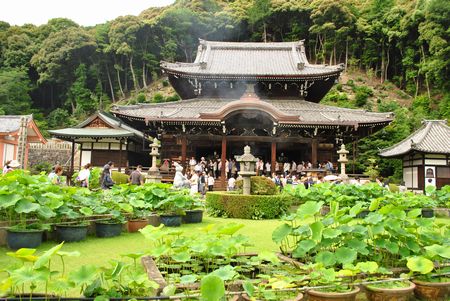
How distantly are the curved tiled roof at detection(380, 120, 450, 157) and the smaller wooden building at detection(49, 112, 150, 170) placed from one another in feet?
56.0

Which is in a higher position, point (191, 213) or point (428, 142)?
point (428, 142)

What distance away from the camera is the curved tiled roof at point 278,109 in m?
20.1

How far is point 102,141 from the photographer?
85.9 ft

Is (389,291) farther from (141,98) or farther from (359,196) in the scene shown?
(141,98)

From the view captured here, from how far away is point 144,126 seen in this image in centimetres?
2220

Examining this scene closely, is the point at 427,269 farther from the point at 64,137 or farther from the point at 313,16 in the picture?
the point at 313,16

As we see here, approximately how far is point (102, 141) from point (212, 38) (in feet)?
120

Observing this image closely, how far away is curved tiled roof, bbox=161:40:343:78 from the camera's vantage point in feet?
75.7

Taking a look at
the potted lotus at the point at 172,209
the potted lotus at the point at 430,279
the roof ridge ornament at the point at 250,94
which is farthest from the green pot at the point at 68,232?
the roof ridge ornament at the point at 250,94

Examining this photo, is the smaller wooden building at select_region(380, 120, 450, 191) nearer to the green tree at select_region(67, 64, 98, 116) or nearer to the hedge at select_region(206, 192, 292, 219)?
the hedge at select_region(206, 192, 292, 219)

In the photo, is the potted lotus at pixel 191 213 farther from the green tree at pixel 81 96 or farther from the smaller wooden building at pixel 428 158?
the green tree at pixel 81 96

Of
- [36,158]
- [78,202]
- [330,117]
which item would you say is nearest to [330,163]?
[330,117]

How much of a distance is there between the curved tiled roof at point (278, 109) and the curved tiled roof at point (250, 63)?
1.98 metres

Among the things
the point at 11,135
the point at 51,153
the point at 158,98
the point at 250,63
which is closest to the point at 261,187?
the point at 250,63
